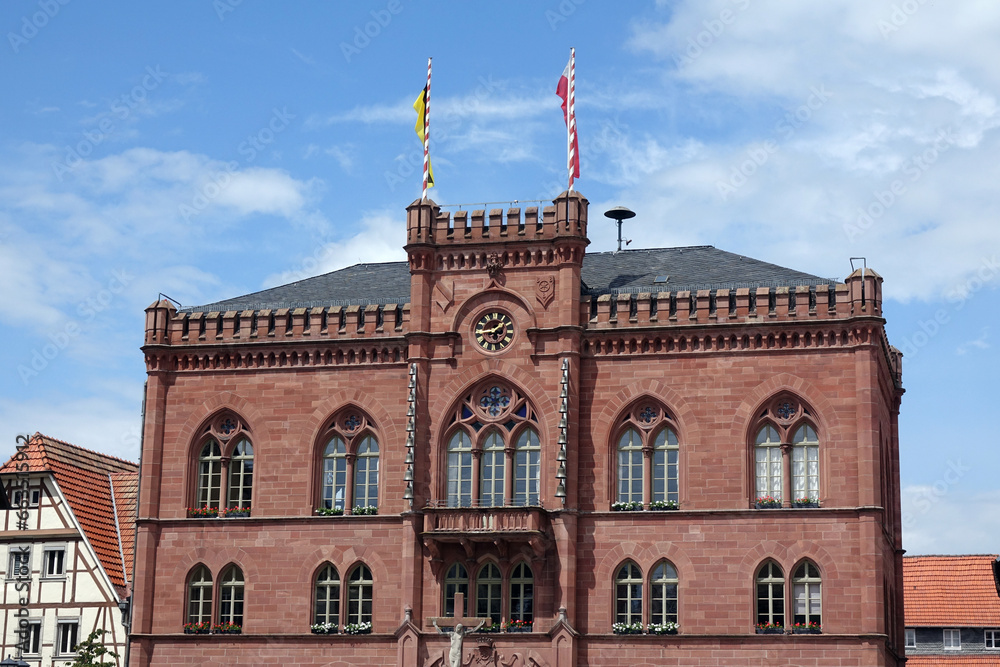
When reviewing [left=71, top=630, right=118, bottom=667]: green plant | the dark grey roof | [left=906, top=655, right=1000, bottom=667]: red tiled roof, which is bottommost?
[left=71, top=630, right=118, bottom=667]: green plant

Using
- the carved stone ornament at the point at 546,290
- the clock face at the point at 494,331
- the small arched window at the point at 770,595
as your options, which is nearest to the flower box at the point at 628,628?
the small arched window at the point at 770,595

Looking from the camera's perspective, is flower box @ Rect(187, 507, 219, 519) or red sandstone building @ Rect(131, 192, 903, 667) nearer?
red sandstone building @ Rect(131, 192, 903, 667)

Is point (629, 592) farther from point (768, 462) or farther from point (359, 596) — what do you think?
point (359, 596)

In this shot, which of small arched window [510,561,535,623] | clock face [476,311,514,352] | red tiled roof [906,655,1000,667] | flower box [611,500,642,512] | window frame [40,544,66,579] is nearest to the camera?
small arched window [510,561,535,623]

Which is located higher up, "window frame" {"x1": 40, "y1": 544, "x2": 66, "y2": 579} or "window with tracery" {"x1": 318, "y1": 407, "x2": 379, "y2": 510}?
"window with tracery" {"x1": 318, "y1": 407, "x2": 379, "y2": 510}

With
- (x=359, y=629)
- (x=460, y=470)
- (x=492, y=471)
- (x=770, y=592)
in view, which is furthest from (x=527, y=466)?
(x=770, y=592)

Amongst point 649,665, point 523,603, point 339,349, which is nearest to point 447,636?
point 523,603

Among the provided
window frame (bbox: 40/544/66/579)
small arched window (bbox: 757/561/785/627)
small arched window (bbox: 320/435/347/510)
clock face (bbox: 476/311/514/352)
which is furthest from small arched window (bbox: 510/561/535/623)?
window frame (bbox: 40/544/66/579)

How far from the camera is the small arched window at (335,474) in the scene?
2264 inches

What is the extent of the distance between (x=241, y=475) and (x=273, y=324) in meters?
5.41

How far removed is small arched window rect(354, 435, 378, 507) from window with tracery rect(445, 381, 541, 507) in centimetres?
265

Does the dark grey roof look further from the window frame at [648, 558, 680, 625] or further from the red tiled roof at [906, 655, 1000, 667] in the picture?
the red tiled roof at [906, 655, 1000, 667]

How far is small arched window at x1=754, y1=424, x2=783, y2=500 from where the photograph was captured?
54.3 metres

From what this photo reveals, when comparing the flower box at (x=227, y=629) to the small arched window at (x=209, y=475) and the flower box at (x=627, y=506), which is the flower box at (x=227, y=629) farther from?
the flower box at (x=627, y=506)
